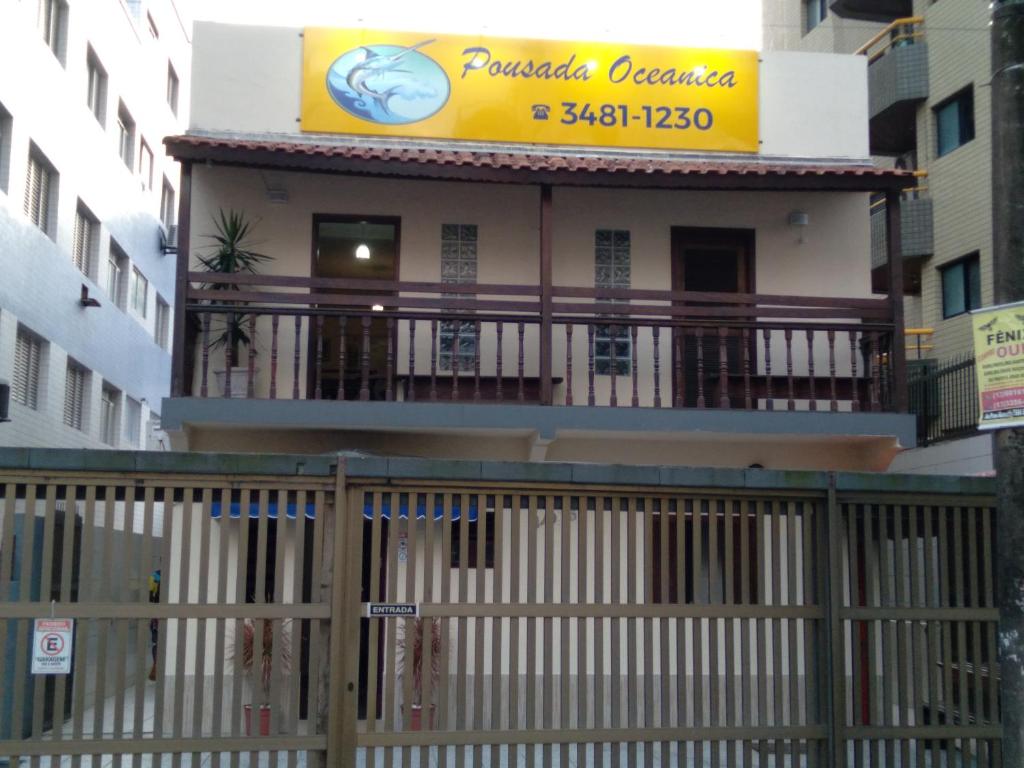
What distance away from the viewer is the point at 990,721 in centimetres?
716

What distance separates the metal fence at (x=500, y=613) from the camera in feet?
20.7

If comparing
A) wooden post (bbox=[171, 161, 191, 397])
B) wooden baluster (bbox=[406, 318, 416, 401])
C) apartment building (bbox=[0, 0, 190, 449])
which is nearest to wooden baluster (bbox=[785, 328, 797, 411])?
wooden baluster (bbox=[406, 318, 416, 401])

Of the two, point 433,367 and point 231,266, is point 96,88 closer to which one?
point 231,266

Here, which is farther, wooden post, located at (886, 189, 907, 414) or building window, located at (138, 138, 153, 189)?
building window, located at (138, 138, 153, 189)

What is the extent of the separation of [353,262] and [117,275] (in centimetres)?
1059

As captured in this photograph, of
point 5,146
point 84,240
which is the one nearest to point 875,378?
point 5,146

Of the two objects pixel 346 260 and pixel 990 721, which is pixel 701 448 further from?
pixel 990 721

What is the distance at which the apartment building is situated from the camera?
16078 mm

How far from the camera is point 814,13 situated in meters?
26.8

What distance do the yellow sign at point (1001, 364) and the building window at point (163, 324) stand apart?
2339 centimetres

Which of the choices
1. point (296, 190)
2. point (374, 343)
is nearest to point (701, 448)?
point (374, 343)

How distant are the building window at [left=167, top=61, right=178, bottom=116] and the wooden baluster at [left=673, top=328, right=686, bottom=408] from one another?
767 inches

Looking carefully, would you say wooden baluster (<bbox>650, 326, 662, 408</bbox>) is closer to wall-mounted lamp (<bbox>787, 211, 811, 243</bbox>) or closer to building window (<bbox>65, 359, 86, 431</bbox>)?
wall-mounted lamp (<bbox>787, 211, 811, 243</bbox>)

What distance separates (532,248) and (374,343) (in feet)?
7.46
